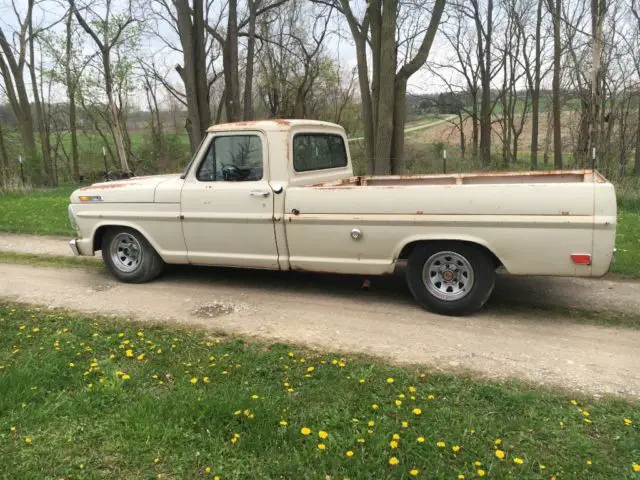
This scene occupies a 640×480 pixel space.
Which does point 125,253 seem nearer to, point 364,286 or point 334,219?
point 334,219

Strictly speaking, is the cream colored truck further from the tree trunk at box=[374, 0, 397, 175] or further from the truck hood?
the tree trunk at box=[374, 0, 397, 175]

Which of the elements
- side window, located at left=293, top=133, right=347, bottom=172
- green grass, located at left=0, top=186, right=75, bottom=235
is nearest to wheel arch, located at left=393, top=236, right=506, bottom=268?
side window, located at left=293, top=133, right=347, bottom=172

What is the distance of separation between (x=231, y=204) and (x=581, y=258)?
11.7 feet

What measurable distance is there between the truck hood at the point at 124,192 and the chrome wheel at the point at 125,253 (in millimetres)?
502

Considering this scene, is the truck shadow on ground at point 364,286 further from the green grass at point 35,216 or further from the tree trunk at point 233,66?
the tree trunk at point 233,66

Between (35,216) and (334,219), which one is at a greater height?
(334,219)

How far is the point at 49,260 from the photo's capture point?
328 inches

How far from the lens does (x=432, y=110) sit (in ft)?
96.1

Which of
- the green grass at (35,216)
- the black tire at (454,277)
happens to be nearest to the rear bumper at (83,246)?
the green grass at (35,216)

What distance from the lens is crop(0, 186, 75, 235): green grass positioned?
10.7 meters

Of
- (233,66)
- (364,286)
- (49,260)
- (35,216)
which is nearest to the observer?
(364,286)

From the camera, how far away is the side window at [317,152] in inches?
237

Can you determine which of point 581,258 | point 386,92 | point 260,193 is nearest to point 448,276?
point 581,258

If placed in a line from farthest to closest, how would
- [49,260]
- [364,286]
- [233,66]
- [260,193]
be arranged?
[233,66] → [49,260] → [364,286] → [260,193]
